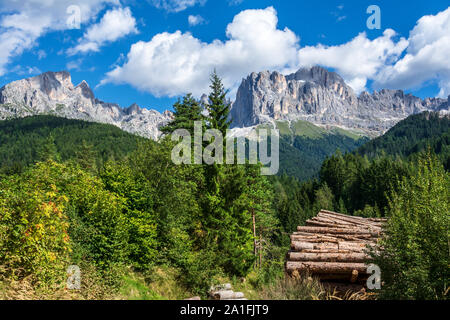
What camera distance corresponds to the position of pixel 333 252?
10219 mm

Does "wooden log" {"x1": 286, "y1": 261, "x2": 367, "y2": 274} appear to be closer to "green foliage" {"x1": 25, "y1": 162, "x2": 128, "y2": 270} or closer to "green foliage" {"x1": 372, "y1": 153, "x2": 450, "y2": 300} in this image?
"green foliage" {"x1": 372, "y1": 153, "x2": 450, "y2": 300}

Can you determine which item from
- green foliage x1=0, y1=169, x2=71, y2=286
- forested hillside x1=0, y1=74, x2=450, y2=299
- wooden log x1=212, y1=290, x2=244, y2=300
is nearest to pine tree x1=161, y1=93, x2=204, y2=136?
forested hillside x1=0, y1=74, x2=450, y2=299

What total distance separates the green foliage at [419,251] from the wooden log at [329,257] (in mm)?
1267

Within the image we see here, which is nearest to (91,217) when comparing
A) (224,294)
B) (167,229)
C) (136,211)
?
(136,211)

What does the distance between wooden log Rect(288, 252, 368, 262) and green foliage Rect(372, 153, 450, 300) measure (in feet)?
4.16

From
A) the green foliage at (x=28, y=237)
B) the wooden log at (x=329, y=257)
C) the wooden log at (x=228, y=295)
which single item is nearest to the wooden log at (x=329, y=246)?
the wooden log at (x=329, y=257)

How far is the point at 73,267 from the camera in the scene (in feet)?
36.0

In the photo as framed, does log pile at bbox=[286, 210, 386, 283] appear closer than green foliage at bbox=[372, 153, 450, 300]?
No

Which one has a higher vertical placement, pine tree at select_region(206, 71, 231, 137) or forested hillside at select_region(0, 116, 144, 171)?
forested hillside at select_region(0, 116, 144, 171)

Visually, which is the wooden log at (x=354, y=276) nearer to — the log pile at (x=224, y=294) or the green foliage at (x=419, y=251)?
the green foliage at (x=419, y=251)

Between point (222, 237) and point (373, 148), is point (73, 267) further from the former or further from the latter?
point (373, 148)

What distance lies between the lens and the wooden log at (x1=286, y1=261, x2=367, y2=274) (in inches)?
356
